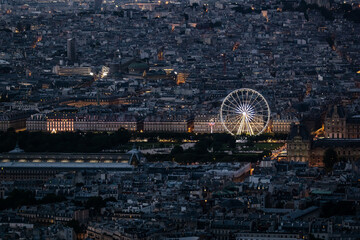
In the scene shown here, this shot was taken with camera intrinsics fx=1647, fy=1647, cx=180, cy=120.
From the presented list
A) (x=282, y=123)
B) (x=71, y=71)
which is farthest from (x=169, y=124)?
(x=71, y=71)

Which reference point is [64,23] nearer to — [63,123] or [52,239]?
[63,123]

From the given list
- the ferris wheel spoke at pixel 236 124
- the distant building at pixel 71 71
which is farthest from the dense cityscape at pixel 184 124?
the distant building at pixel 71 71

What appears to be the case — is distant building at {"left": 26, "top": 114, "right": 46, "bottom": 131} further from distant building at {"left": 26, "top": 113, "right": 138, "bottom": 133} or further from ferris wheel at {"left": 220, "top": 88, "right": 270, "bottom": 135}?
ferris wheel at {"left": 220, "top": 88, "right": 270, "bottom": 135}

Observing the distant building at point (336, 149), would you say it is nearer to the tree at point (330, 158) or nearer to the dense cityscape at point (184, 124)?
the dense cityscape at point (184, 124)

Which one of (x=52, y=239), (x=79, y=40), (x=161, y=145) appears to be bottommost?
(x=52, y=239)

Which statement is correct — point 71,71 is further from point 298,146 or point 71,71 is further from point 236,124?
point 298,146

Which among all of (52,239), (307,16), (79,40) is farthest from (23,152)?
(307,16)
